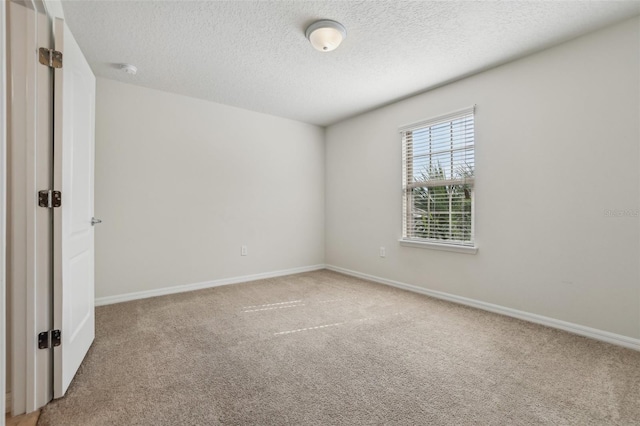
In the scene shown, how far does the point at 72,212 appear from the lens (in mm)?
1792

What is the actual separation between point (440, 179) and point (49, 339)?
352 cm

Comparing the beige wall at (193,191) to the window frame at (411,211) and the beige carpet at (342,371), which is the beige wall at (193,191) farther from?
the window frame at (411,211)

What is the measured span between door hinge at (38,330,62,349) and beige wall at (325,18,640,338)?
329 centimetres

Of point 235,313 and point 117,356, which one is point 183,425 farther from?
point 235,313

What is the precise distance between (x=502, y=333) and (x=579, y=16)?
246cm

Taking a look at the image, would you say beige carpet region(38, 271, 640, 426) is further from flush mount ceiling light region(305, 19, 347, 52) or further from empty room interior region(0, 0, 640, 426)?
flush mount ceiling light region(305, 19, 347, 52)

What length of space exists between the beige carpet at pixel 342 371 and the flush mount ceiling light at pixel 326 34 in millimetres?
2344

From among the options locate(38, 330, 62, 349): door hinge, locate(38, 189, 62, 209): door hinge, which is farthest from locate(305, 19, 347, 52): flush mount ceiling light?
locate(38, 330, 62, 349): door hinge

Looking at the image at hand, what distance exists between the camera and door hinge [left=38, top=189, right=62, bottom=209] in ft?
5.06

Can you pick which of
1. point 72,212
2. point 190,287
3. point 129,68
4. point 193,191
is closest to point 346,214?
point 193,191

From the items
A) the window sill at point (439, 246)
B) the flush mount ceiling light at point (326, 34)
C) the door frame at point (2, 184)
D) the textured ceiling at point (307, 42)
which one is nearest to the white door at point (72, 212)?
the textured ceiling at point (307, 42)

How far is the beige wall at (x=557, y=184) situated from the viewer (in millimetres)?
2236

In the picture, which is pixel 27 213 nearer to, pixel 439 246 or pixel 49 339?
pixel 49 339

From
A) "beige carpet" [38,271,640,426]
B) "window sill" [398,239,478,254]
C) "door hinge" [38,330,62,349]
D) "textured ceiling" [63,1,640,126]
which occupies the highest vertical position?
"textured ceiling" [63,1,640,126]
